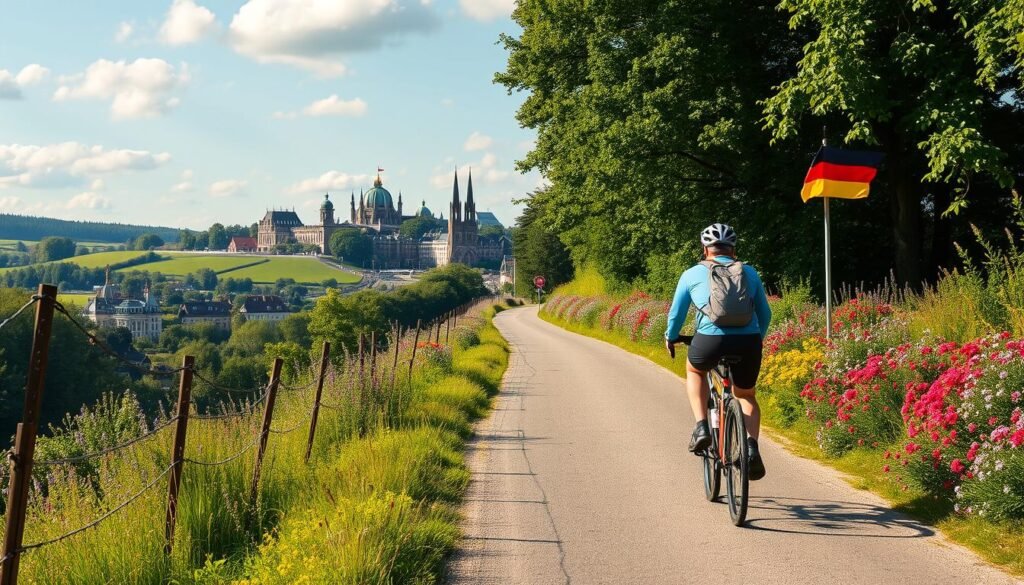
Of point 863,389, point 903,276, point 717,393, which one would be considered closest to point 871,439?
point 863,389

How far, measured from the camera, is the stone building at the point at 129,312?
508ft

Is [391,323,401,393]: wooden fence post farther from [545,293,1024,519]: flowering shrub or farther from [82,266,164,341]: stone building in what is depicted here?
[82,266,164,341]: stone building

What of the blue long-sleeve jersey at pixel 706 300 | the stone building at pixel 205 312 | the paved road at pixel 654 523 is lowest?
the stone building at pixel 205 312

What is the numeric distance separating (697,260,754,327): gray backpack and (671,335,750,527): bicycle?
0.98ft

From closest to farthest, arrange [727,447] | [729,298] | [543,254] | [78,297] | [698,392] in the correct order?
1. [729,298]
2. [727,447]
3. [698,392]
4. [543,254]
5. [78,297]

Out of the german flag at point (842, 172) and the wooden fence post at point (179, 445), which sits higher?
the german flag at point (842, 172)

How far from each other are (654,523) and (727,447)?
77cm

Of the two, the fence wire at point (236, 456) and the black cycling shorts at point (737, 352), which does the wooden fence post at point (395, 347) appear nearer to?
the fence wire at point (236, 456)

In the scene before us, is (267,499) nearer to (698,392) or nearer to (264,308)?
(698,392)

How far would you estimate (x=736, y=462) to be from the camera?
6891mm

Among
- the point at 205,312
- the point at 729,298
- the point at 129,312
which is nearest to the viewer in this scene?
the point at 729,298

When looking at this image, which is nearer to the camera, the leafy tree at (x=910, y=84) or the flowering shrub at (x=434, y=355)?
the leafy tree at (x=910, y=84)

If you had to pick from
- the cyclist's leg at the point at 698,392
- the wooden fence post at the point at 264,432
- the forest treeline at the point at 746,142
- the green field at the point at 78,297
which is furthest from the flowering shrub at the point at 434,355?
the green field at the point at 78,297

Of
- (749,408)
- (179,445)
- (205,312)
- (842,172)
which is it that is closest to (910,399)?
(749,408)
